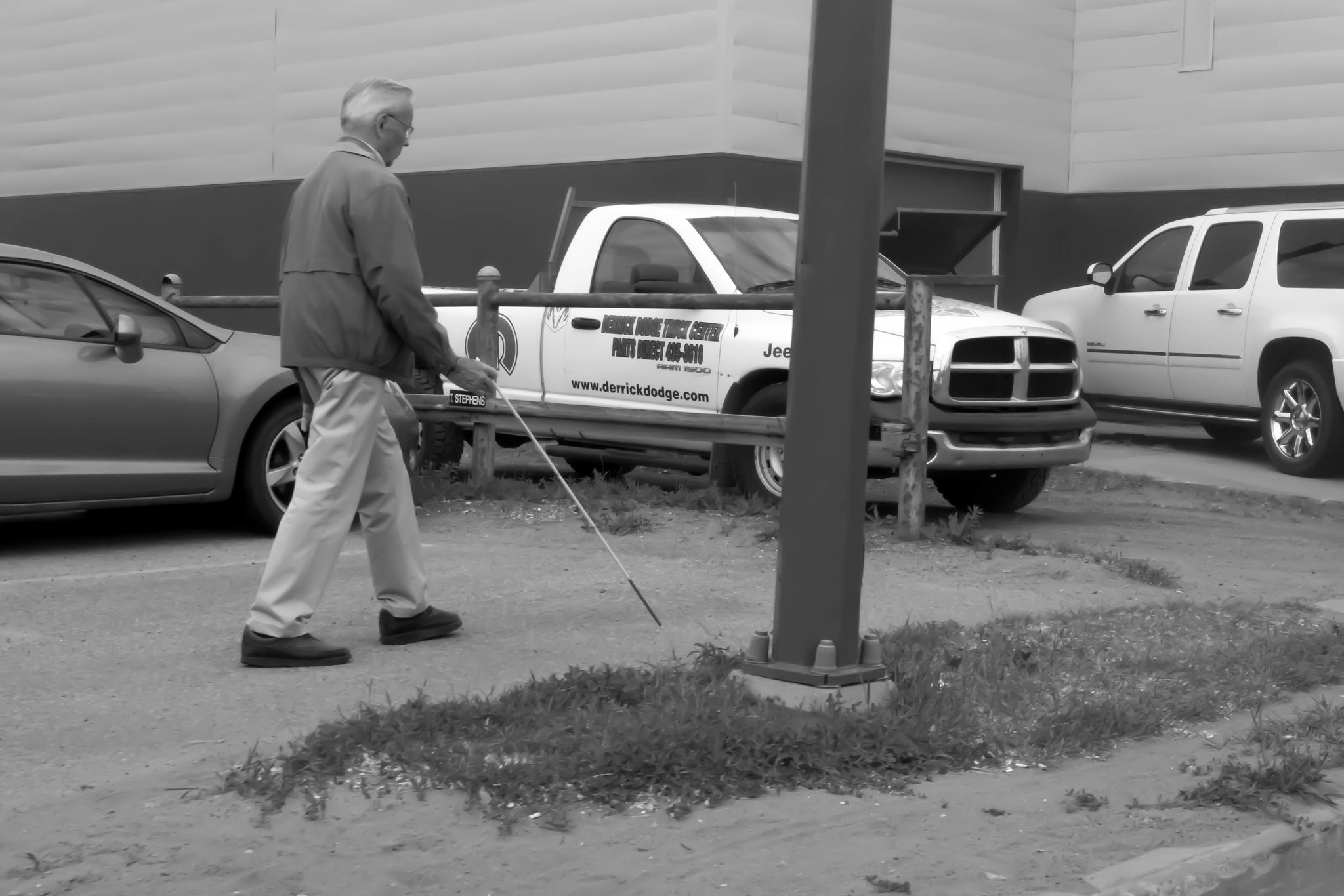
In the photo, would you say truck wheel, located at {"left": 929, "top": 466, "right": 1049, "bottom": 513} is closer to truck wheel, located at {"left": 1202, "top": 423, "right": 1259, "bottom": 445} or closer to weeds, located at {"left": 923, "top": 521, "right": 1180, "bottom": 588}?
weeds, located at {"left": 923, "top": 521, "right": 1180, "bottom": 588}

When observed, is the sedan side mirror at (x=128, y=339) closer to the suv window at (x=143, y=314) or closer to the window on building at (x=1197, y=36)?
the suv window at (x=143, y=314)

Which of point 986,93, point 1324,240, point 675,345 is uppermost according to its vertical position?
point 986,93

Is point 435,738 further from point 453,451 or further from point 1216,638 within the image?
point 453,451

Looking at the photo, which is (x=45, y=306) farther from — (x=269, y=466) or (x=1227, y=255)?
(x=1227, y=255)

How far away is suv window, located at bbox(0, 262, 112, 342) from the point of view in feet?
26.0

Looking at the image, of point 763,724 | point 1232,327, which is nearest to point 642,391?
point 763,724

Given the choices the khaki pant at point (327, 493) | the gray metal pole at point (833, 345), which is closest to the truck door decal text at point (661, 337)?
the khaki pant at point (327, 493)

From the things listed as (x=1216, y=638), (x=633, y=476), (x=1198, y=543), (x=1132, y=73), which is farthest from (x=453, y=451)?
(x=1132, y=73)

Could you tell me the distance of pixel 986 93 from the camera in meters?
16.9

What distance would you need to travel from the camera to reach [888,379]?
29.5 feet

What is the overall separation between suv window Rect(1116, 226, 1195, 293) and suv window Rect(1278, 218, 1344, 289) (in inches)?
39.2

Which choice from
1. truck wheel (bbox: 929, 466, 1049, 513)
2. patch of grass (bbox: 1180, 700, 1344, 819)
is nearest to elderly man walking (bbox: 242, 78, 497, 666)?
patch of grass (bbox: 1180, 700, 1344, 819)

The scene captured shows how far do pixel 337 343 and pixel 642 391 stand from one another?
14.4 ft

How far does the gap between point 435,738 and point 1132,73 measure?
1493 cm
